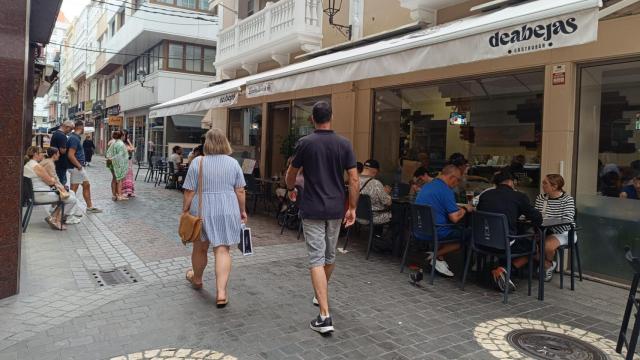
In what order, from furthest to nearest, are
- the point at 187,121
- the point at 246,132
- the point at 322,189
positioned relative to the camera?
1. the point at 187,121
2. the point at 246,132
3. the point at 322,189

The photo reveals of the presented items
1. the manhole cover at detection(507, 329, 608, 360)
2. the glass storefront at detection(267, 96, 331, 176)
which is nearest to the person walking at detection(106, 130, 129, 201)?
the glass storefront at detection(267, 96, 331, 176)

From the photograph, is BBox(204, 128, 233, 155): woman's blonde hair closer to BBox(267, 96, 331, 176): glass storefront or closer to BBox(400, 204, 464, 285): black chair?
BBox(400, 204, 464, 285): black chair

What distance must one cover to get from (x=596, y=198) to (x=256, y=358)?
479 cm

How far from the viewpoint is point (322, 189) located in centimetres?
393

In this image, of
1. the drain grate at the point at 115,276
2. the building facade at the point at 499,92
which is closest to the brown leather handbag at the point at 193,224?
the drain grate at the point at 115,276

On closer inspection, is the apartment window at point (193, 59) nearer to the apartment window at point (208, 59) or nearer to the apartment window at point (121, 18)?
the apartment window at point (208, 59)

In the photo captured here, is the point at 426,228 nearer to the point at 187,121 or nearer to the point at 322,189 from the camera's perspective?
the point at 322,189

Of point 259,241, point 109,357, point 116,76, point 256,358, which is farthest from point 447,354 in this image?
point 116,76

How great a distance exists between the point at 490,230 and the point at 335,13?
747cm

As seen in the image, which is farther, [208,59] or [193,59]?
[208,59]

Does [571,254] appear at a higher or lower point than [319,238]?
lower

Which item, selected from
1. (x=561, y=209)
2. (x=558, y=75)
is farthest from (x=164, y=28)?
(x=561, y=209)

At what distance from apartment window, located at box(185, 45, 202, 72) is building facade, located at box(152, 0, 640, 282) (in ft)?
51.0

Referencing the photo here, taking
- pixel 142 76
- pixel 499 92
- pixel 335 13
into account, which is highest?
pixel 142 76
